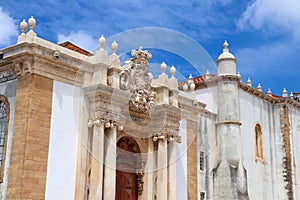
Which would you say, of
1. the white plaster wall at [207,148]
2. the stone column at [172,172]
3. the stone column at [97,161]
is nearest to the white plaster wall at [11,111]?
the stone column at [97,161]

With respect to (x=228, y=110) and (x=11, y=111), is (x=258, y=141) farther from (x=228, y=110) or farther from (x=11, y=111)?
(x=11, y=111)

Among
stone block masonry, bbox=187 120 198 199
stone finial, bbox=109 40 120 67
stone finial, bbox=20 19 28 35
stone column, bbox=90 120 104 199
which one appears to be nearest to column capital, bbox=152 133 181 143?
stone block masonry, bbox=187 120 198 199

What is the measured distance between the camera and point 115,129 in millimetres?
17125

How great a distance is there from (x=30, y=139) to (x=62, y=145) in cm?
137

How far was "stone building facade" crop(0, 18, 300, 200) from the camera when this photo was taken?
1517 cm

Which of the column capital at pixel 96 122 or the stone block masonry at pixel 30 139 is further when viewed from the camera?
the column capital at pixel 96 122

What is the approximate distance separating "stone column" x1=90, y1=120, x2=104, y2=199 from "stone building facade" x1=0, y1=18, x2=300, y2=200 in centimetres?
3

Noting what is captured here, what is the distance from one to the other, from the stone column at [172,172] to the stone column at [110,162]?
307 cm

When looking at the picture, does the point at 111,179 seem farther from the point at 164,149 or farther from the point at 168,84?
the point at 168,84

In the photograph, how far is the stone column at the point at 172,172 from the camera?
749 inches

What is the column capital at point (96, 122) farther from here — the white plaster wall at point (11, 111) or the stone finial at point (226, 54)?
the stone finial at point (226, 54)

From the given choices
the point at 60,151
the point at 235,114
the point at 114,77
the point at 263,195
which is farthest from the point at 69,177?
the point at 263,195

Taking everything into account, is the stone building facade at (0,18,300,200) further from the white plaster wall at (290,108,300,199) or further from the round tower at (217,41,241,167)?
the white plaster wall at (290,108,300,199)

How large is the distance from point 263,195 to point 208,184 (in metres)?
5.34
